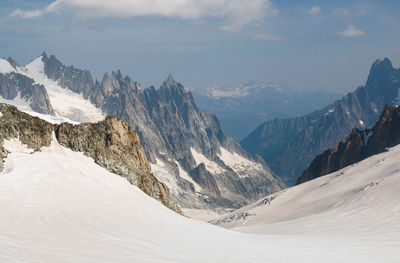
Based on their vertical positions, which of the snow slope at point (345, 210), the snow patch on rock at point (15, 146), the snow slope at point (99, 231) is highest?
the snow patch on rock at point (15, 146)

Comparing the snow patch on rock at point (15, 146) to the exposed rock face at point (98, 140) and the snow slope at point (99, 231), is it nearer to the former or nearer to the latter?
the snow slope at point (99, 231)

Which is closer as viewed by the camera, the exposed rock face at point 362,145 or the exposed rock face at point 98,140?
the exposed rock face at point 98,140

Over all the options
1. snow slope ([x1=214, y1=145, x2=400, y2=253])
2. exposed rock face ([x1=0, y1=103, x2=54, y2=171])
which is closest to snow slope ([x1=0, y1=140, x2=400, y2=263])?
exposed rock face ([x1=0, y1=103, x2=54, y2=171])

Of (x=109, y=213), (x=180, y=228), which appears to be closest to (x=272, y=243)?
(x=180, y=228)

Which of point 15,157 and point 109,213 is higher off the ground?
point 15,157

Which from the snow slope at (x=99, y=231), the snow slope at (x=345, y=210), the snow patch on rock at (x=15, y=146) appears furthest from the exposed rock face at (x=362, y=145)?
the snow patch on rock at (x=15, y=146)

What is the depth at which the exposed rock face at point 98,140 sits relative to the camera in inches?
1633

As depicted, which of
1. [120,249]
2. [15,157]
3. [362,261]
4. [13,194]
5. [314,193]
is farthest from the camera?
[314,193]

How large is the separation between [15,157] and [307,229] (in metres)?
29.4

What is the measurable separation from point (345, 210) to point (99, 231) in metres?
36.1

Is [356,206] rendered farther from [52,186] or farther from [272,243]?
[52,186]

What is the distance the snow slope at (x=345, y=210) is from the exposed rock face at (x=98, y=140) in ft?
54.1

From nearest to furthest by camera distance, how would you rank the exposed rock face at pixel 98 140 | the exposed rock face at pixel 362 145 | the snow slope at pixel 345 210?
the snow slope at pixel 345 210 < the exposed rock face at pixel 98 140 < the exposed rock face at pixel 362 145

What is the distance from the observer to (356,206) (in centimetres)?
5166
